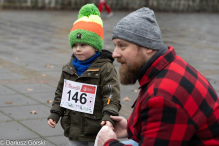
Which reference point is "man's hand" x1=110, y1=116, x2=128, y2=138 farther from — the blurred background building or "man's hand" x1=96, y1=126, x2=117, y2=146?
the blurred background building

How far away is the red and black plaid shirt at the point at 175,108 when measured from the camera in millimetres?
2129

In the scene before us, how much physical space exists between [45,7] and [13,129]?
95.7 feet

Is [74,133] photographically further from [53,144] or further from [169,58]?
[169,58]

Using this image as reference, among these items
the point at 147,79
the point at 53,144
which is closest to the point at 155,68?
the point at 147,79

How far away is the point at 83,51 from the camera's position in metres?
3.53

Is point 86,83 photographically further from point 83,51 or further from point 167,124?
point 167,124

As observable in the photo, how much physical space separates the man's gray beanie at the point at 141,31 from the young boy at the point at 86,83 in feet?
3.22

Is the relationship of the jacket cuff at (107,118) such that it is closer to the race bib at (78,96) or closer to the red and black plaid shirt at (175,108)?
the race bib at (78,96)

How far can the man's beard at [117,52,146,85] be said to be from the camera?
2.40 m

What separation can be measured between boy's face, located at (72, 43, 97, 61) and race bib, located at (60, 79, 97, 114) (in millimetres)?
237

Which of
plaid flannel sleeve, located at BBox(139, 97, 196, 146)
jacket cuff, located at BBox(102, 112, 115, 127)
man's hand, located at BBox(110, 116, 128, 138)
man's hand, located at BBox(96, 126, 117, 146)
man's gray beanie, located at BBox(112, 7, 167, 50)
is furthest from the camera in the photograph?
jacket cuff, located at BBox(102, 112, 115, 127)

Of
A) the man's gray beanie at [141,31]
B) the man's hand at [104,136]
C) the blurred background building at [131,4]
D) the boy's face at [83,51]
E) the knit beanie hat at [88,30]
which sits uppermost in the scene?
the man's gray beanie at [141,31]

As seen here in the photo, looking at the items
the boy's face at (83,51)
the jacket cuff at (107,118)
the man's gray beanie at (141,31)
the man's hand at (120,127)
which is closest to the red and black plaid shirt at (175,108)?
the man's gray beanie at (141,31)

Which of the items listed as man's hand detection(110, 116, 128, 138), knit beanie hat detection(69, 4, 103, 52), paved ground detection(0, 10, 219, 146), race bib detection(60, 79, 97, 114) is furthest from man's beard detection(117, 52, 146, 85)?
paved ground detection(0, 10, 219, 146)
